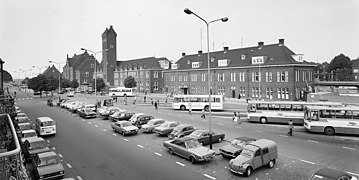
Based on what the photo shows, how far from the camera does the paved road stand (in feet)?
45.3

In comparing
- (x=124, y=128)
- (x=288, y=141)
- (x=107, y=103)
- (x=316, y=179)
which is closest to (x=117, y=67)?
(x=107, y=103)

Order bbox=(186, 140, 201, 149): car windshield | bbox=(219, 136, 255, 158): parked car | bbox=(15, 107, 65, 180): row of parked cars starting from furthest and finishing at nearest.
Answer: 1. bbox=(186, 140, 201, 149): car windshield
2. bbox=(219, 136, 255, 158): parked car
3. bbox=(15, 107, 65, 180): row of parked cars

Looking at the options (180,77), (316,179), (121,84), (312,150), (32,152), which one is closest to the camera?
(316,179)

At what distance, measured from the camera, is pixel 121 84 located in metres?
110

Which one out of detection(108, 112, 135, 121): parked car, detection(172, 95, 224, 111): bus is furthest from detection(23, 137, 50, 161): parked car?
detection(172, 95, 224, 111): bus

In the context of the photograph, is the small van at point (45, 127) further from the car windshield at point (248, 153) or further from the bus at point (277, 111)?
the bus at point (277, 111)

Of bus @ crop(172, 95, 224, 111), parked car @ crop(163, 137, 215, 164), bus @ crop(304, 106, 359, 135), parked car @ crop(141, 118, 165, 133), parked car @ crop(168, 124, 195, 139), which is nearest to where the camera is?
parked car @ crop(163, 137, 215, 164)

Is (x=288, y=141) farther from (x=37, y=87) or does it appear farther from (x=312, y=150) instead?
(x=37, y=87)

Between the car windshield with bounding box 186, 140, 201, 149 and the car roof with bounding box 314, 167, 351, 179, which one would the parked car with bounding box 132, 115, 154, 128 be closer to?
the car windshield with bounding box 186, 140, 201, 149

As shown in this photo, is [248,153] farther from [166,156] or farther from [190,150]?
[166,156]

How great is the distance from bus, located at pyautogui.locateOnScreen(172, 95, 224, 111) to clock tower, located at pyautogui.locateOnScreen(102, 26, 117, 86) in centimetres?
7249

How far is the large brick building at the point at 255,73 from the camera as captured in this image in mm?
51500

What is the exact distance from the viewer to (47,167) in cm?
1320

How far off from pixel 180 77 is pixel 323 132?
182ft
